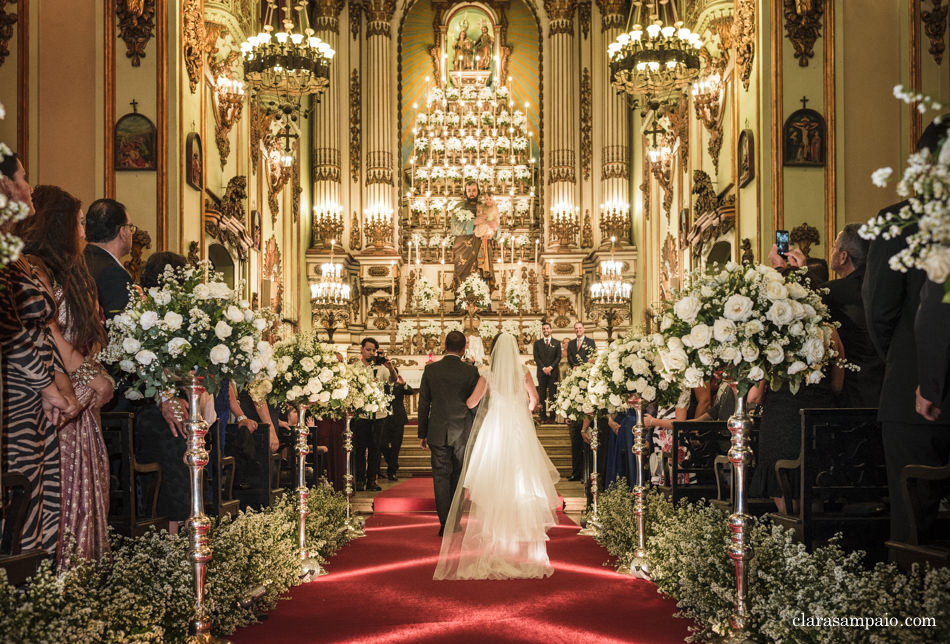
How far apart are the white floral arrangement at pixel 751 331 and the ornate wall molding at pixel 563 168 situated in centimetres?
1703

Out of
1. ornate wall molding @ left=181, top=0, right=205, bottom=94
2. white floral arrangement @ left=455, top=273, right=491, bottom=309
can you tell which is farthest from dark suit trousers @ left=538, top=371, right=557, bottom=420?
ornate wall molding @ left=181, top=0, right=205, bottom=94

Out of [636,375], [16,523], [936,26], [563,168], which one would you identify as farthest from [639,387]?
[563,168]

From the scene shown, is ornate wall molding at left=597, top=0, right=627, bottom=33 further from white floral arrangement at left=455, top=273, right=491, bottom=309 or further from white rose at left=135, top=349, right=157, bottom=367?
white rose at left=135, top=349, right=157, bottom=367

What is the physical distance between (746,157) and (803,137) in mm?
1057

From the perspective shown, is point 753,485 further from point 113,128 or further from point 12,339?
point 113,128

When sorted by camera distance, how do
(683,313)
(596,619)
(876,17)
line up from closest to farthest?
(683,313) → (596,619) → (876,17)

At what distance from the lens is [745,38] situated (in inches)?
442

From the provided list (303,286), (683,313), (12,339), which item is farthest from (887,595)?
(303,286)

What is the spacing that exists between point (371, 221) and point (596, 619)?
54.4 feet

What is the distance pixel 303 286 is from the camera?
2075 centimetres

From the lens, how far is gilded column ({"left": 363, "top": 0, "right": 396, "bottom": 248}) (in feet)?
70.7

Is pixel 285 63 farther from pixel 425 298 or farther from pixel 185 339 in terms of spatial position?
pixel 185 339

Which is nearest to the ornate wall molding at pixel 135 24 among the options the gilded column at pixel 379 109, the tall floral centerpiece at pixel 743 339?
the tall floral centerpiece at pixel 743 339

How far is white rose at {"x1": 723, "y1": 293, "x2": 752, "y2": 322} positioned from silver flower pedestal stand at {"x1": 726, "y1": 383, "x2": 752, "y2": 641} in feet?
1.58
